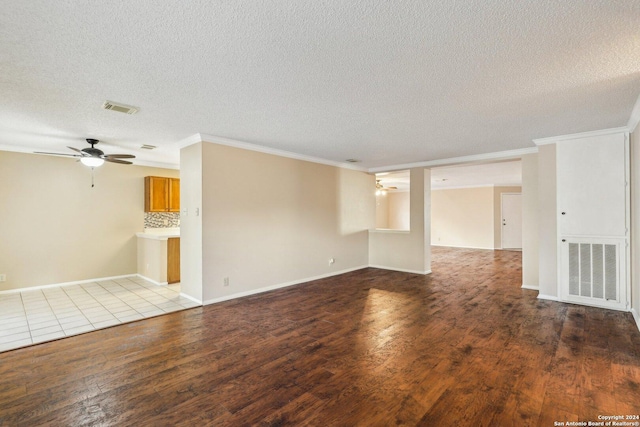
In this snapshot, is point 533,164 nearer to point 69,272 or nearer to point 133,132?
point 133,132

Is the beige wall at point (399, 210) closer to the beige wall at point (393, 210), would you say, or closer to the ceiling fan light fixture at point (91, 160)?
Result: the beige wall at point (393, 210)

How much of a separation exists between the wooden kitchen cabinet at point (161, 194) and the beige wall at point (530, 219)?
7.01m

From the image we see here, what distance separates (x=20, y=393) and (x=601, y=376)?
4.43m

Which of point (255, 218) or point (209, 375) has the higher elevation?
point (255, 218)

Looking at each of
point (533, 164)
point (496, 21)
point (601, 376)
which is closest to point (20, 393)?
point (496, 21)

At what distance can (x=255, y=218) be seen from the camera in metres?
4.86

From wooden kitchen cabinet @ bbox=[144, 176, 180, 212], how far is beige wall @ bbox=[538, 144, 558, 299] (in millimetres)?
7056

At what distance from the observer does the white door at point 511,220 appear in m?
10.5

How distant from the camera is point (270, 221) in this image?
16.7 feet

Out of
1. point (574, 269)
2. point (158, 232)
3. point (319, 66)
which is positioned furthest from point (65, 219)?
point (574, 269)

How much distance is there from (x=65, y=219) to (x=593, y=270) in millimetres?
8849

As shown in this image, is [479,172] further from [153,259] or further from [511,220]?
[153,259]

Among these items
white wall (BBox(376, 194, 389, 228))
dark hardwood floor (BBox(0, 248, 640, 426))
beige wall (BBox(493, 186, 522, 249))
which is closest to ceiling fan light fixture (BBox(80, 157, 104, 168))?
dark hardwood floor (BBox(0, 248, 640, 426))

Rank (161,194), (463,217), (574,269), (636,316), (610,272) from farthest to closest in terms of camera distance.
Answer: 1. (463,217)
2. (161,194)
3. (574,269)
4. (610,272)
5. (636,316)
